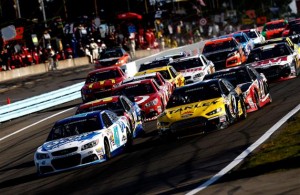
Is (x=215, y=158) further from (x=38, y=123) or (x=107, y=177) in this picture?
(x=38, y=123)

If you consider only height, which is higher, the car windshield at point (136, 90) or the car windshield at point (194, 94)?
the car windshield at point (194, 94)

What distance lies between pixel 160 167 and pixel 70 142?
2.84 meters

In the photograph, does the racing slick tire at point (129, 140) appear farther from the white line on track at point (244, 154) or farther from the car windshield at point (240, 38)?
the car windshield at point (240, 38)

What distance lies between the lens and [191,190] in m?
12.9

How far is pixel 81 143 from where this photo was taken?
18250 mm

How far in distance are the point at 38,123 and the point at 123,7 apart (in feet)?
195

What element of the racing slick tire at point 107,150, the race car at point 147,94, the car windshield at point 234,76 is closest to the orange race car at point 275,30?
the race car at point 147,94

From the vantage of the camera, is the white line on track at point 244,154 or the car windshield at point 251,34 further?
the car windshield at point 251,34

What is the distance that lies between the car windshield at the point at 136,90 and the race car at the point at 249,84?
9.34 feet

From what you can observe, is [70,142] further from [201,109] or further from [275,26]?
[275,26]

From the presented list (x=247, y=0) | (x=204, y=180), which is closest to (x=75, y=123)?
(x=204, y=180)

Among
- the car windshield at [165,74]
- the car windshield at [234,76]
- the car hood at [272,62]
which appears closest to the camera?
the car windshield at [234,76]

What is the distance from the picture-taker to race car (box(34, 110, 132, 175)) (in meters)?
18.2

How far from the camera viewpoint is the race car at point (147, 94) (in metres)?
26.0
